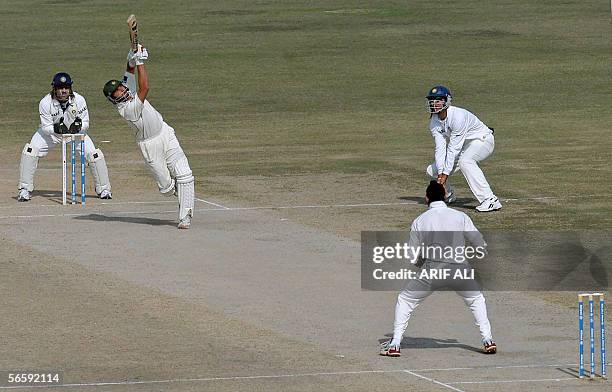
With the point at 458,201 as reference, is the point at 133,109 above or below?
above

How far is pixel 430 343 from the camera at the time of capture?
53.6 feet

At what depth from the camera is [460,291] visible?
1551cm

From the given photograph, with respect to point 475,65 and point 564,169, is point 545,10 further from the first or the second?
point 564,169

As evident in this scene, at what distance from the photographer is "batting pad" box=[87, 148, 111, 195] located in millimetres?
25652

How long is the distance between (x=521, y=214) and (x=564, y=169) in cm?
514

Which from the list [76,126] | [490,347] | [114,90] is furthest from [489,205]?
[490,347]

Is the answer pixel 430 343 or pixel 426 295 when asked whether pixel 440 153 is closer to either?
pixel 430 343

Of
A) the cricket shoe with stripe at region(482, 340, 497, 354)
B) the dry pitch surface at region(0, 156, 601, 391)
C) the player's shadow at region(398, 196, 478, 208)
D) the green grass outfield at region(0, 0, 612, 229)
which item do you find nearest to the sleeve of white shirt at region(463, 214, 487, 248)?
the cricket shoe with stripe at region(482, 340, 497, 354)

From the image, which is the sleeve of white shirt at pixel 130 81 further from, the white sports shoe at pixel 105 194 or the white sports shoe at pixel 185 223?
the white sports shoe at pixel 105 194

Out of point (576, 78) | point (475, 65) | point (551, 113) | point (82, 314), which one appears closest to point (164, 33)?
point (475, 65)

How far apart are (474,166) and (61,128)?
6721 millimetres

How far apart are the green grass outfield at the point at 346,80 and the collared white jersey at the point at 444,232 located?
7.71 meters

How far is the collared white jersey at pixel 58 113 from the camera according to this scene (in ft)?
84.8

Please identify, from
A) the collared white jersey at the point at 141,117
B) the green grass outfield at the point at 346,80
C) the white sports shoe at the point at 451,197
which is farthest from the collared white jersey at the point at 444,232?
the white sports shoe at the point at 451,197
